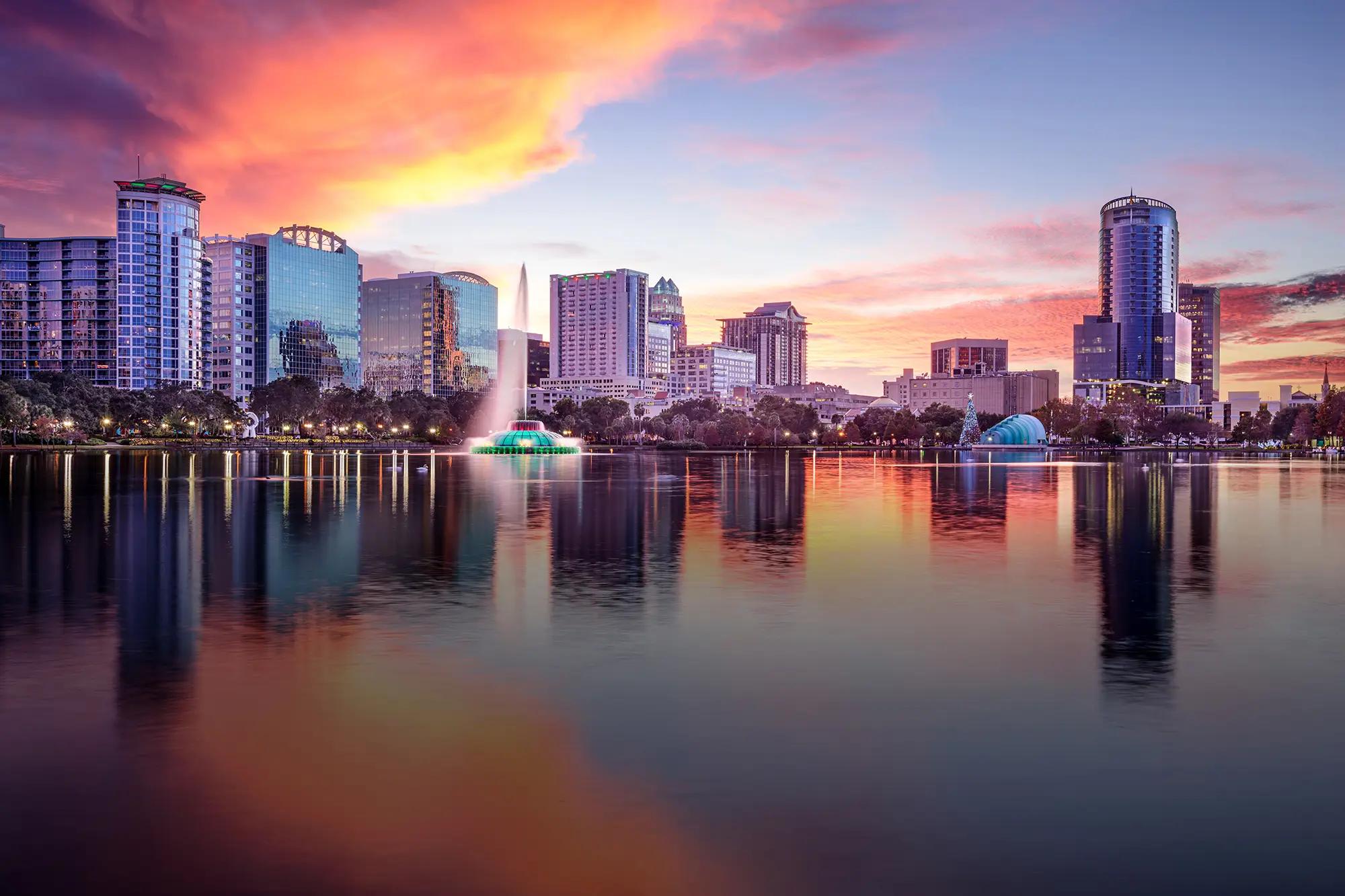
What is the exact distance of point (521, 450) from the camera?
143 m

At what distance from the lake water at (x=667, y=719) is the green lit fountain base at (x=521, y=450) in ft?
374

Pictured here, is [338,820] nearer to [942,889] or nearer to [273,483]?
[942,889]

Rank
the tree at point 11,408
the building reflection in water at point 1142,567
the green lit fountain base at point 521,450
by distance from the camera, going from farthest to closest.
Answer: the green lit fountain base at point 521,450
the tree at point 11,408
the building reflection in water at point 1142,567

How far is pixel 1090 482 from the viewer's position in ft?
221

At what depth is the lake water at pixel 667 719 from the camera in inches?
320

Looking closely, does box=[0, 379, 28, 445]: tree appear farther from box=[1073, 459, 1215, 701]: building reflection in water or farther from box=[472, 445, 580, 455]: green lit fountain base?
box=[1073, 459, 1215, 701]: building reflection in water

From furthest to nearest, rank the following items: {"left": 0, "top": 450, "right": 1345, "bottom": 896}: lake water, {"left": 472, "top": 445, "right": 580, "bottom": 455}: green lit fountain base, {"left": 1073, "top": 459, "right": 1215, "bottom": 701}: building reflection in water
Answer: {"left": 472, "top": 445, "right": 580, "bottom": 455}: green lit fountain base, {"left": 1073, "top": 459, "right": 1215, "bottom": 701}: building reflection in water, {"left": 0, "top": 450, "right": 1345, "bottom": 896}: lake water

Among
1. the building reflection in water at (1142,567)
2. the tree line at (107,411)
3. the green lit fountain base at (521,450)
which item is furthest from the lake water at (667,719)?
the tree line at (107,411)

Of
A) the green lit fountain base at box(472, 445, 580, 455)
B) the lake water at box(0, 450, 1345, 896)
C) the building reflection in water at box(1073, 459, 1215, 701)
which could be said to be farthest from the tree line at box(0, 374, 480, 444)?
the building reflection in water at box(1073, 459, 1215, 701)

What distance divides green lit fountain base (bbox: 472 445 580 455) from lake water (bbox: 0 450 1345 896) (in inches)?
4482

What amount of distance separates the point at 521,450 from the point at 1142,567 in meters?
123

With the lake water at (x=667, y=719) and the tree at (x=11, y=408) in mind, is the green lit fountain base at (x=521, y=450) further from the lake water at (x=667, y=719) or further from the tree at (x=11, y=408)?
the lake water at (x=667, y=719)

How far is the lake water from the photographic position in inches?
320

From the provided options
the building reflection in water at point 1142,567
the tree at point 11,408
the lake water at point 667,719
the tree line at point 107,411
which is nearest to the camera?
the lake water at point 667,719
